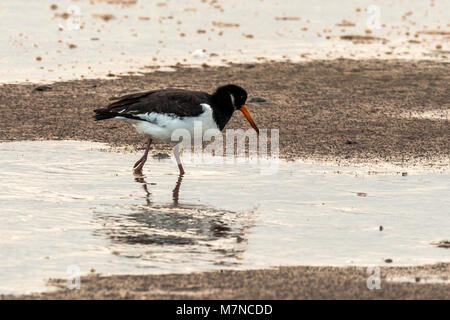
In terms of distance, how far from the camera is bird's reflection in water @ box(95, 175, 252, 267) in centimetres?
916

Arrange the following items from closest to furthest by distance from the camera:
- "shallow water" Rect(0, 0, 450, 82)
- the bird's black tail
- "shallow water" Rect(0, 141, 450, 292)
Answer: "shallow water" Rect(0, 141, 450, 292), the bird's black tail, "shallow water" Rect(0, 0, 450, 82)

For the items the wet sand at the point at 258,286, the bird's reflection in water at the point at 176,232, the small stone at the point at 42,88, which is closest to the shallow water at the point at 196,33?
the small stone at the point at 42,88

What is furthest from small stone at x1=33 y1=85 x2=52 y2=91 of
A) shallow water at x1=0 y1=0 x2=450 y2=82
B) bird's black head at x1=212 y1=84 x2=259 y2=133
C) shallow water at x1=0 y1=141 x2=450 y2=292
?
bird's black head at x1=212 y1=84 x2=259 y2=133

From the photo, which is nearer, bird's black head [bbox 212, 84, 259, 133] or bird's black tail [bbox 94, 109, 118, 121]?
bird's black tail [bbox 94, 109, 118, 121]

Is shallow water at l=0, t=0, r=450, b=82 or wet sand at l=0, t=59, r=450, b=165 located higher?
shallow water at l=0, t=0, r=450, b=82

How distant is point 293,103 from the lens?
17188mm

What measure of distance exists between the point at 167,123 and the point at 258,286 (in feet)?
15.2

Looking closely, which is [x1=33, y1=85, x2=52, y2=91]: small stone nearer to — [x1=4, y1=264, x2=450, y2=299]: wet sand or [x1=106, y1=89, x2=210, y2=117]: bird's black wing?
[x1=106, y1=89, x2=210, y2=117]: bird's black wing

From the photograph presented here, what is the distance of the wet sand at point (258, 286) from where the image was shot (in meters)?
8.02

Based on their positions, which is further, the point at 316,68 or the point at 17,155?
the point at 316,68

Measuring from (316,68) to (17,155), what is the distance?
8.73 meters

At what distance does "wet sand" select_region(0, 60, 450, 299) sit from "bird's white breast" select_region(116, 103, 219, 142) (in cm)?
134
